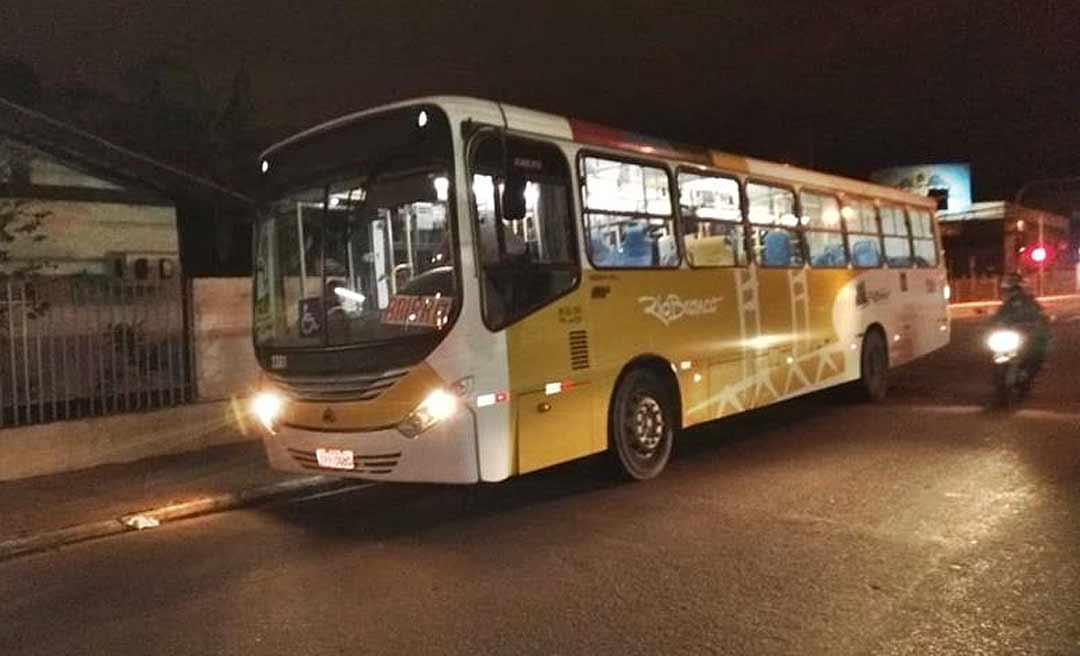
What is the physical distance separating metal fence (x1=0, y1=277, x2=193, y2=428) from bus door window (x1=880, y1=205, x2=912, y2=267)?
31.1 ft

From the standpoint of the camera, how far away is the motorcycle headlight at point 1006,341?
12891mm

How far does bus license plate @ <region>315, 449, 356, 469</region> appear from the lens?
24.9ft

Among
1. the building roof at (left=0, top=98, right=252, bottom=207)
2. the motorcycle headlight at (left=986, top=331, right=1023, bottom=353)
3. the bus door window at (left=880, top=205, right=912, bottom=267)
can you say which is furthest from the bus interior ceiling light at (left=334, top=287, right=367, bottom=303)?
the bus door window at (left=880, top=205, right=912, bottom=267)

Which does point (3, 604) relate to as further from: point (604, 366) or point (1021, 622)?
point (1021, 622)

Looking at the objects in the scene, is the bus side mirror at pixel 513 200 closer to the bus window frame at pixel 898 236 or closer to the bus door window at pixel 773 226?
the bus door window at pixel 773 226

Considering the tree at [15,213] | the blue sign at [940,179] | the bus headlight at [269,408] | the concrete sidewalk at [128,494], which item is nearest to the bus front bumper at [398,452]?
the bus headlight at [269,408]

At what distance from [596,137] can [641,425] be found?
2533mm

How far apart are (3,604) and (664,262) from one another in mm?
5864

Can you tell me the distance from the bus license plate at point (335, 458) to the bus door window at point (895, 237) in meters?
9.48

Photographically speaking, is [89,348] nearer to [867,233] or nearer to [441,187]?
[441,187]

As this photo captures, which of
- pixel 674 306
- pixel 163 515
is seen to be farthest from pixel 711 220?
pixel 163 515

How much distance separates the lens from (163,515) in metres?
8.50

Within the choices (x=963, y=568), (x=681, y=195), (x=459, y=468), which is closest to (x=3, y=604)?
(x=459, y=468)

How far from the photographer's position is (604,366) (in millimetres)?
8445
